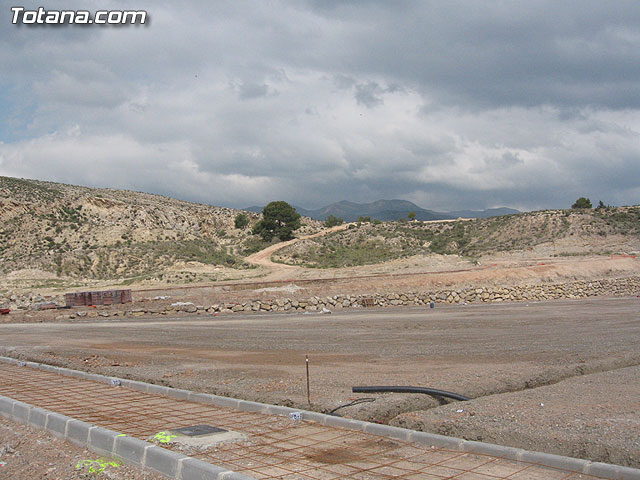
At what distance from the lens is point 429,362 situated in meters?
13.8

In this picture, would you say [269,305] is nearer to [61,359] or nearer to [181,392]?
[61,359]

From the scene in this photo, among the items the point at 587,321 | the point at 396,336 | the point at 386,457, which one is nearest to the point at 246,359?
the point at 396,336

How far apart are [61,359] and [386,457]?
11.6m

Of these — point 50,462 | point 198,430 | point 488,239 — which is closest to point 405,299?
point 198,430

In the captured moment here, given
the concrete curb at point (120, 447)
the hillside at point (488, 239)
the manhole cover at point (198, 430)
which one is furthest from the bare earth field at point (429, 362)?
the hillside at point (488, 239)

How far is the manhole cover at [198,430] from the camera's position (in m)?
7.21

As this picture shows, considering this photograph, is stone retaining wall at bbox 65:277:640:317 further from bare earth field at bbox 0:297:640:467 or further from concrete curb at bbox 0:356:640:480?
concrete curb at bbox 0:356:640:480

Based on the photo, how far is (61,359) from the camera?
1500 cm

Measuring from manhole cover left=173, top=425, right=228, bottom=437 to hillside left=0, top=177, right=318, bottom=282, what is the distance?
45.2 m

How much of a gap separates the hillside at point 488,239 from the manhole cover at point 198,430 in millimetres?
50402

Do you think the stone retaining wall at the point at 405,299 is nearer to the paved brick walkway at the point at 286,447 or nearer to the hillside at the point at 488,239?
the hillside at the point at 488,239

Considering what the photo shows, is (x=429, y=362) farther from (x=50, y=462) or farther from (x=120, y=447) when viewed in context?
(x=50, y=462)

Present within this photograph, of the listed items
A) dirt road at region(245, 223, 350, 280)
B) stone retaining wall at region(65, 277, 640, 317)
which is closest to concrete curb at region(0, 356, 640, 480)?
stone retaining wall at region(65, 277, 640, 317)

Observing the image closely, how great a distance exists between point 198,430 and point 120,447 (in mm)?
1156
